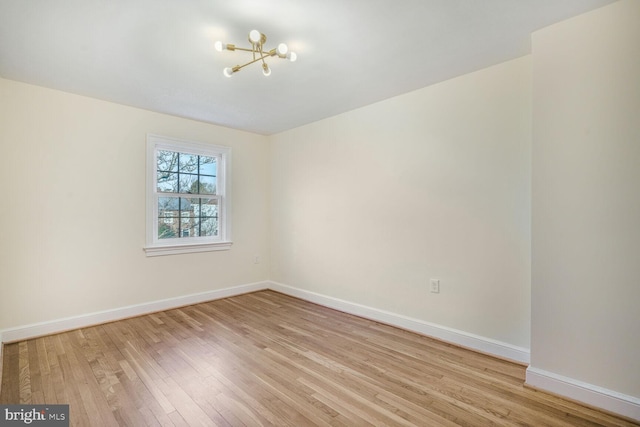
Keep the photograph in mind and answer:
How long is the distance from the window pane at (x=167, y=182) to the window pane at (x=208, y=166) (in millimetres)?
376

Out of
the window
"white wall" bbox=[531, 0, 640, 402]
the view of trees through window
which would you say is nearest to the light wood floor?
"white wall" bbox=[531, 0, 640, 402]

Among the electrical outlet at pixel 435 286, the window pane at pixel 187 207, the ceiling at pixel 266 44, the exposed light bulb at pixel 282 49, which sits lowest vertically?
the electrical outlet at pixel 435 286

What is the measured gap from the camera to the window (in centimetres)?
362

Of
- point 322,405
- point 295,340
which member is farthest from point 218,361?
point 322,405

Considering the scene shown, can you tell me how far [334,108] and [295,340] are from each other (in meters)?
2.53

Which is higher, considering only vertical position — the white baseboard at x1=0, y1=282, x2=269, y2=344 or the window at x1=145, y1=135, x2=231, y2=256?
the window at x1=145, y1=135, x2=231, y2=256

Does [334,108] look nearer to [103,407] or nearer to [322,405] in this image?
[322,405]

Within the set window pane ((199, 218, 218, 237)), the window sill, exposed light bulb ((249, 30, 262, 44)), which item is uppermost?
exposed light bulb ((249, 30, 262, 44))

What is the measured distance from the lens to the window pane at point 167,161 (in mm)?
3707

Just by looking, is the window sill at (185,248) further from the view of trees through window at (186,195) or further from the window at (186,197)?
the view of trees through window at (186,195)

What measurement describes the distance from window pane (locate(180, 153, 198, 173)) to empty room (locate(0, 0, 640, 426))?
1.0 inches

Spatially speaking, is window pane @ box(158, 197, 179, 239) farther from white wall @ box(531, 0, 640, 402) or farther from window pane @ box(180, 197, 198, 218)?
white wall @ box(531, 0, 640, 402)

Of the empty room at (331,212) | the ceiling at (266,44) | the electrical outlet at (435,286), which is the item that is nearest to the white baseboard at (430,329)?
the empty room at (331,212)

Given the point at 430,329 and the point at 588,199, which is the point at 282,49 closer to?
the point at 588,199
